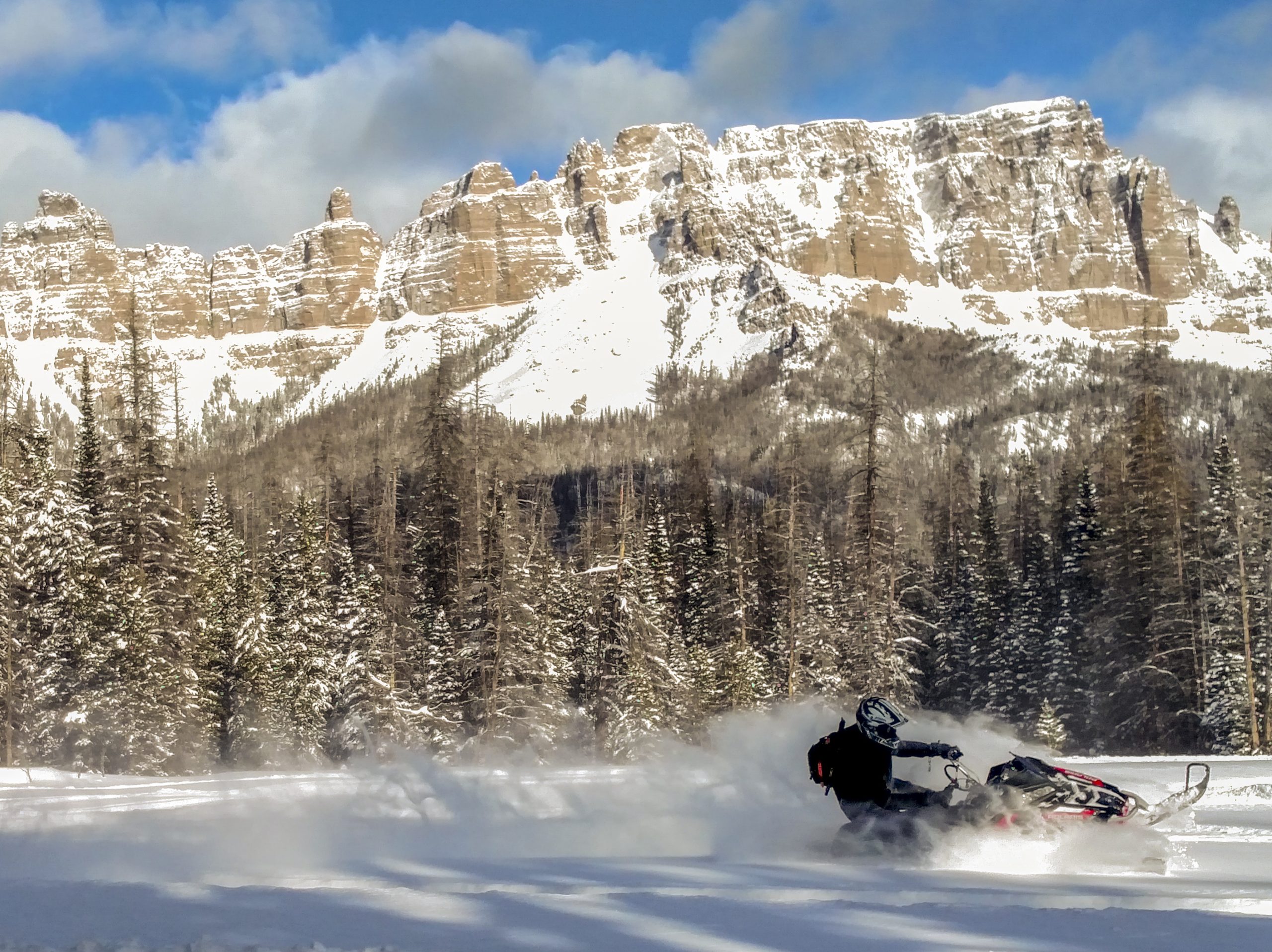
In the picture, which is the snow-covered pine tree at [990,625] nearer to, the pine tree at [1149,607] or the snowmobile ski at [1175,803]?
the pine tree at [1149,607]

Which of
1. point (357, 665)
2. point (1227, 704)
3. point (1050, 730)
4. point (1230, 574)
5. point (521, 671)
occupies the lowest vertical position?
point (1050, 730)

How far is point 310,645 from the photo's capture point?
3719cm

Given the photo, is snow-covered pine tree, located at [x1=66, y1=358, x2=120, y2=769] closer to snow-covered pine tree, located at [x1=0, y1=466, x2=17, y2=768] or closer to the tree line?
the tree line

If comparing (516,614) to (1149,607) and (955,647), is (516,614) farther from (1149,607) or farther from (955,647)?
(955,647)

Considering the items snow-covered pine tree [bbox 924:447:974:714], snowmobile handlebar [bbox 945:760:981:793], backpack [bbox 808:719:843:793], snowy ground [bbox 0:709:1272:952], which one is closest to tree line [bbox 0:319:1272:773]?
snow-covered pine tree [bbox 924:447:974:714]

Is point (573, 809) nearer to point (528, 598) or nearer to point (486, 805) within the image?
point (486, 805)

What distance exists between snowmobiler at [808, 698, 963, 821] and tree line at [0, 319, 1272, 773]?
14878mm

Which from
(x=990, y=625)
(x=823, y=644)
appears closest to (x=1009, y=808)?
(x=823, y=644)

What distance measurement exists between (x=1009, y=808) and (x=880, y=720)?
1.64 metres

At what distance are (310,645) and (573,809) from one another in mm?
24677

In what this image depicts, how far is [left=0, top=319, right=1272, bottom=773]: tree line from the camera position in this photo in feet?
99.0

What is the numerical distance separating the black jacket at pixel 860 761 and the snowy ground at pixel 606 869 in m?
0.76

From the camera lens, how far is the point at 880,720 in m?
11.8

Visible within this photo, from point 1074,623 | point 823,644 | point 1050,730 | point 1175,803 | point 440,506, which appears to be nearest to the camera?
point 1175,803
